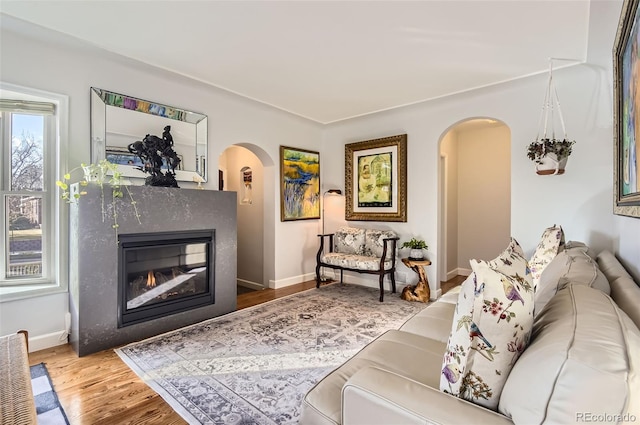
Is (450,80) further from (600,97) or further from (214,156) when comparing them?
(214,156)

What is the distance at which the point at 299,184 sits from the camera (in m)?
4.93

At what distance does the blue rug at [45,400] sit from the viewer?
5.77 feet

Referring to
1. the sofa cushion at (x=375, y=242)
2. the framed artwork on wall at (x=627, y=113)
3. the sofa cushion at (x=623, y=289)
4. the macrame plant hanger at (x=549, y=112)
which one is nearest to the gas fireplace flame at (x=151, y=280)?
the sofa cushion at (x=375, y=242)

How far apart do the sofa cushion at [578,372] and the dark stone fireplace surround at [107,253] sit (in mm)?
2954

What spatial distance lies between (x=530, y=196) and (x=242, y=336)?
3.43m

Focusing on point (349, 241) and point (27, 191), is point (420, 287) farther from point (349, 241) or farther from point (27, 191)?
point (27, 191)

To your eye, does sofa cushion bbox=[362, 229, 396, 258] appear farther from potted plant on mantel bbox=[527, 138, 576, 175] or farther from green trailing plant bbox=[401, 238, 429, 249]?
potted plant on mantel bbox=[527, 138, 576, 175]

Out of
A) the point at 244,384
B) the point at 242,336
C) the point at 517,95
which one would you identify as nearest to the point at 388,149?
the point at 517,95

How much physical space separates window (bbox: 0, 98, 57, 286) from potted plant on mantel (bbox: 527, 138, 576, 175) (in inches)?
178

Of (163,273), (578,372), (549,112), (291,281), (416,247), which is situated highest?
(549,112)

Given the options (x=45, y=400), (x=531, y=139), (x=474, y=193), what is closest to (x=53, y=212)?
(x=45, y=400)

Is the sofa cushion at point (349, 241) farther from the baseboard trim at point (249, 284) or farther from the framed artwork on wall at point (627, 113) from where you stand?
the framed artwork on wall at point (627, 113)

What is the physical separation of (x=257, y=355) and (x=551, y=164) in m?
3.22

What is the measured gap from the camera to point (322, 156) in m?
5.38
